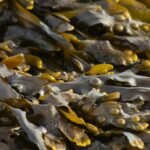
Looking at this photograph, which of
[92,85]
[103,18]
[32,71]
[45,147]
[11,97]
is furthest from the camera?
[103,18]

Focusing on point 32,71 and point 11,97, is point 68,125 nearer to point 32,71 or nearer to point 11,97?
point 11,97

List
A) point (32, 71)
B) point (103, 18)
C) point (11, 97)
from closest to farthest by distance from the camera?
1. point (11, 97)
2. point (32, 71)
3. point (103, 18)

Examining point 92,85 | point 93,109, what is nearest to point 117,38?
point 92,85

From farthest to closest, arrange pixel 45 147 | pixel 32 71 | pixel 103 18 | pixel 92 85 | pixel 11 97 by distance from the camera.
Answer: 1. pixel 103 18
2. pixel 32 71
3. pixel 92 85
4. pixel 11 97
5. pixel 45 147

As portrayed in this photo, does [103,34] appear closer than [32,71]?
No

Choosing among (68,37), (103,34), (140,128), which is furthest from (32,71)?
(140,128)

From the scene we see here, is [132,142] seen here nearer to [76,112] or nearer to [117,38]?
[76,112]
